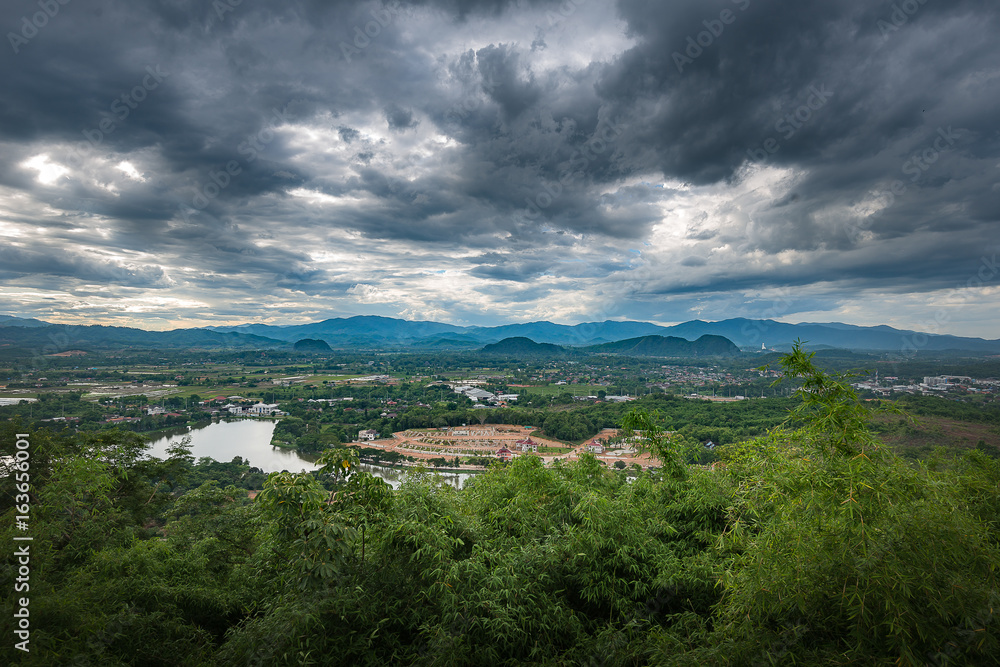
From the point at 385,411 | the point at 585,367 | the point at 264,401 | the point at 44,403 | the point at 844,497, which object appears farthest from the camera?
the point at 585,367

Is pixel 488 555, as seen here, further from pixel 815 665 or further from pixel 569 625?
pixel 815 665

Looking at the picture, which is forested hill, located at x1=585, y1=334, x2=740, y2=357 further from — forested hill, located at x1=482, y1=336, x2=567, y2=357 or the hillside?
the hillside

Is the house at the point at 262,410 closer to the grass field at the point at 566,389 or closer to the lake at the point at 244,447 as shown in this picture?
the lake at the point at 244,447

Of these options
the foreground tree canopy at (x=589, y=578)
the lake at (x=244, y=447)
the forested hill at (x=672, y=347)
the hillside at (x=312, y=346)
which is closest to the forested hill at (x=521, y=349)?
the forested hill at (x=672, y=347)

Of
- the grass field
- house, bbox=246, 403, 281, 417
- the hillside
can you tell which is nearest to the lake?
house, bbox=246, 403, 281, 417

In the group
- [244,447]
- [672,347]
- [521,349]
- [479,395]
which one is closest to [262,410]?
[244,447]

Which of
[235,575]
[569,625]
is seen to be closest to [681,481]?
[569,625]

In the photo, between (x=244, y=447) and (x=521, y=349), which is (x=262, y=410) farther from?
(x=521, y=349)
